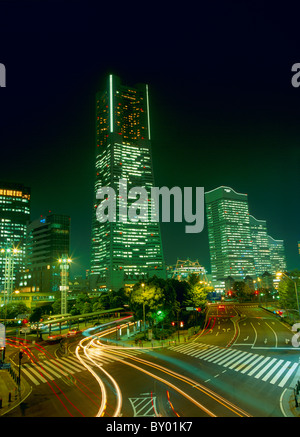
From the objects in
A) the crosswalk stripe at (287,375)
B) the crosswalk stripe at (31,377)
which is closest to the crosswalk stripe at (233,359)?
the crosswalk stripe at (287,375)

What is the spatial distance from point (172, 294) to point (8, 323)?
49.8 m

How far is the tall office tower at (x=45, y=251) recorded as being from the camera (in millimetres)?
171375

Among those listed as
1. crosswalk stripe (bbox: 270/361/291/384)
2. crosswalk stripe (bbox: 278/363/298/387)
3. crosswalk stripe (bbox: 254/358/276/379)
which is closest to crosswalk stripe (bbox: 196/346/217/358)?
crosswalk stripe (bbox: 254/358/276/379)

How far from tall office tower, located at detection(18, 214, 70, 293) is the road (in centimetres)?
13491

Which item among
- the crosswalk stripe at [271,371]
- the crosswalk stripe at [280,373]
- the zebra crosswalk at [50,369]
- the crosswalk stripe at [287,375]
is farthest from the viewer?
the zebra crosswalk at [50,369]

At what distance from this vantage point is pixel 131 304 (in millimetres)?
54156

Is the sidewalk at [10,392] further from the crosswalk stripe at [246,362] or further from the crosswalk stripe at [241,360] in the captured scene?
the crosswalk stripe at [241,360]

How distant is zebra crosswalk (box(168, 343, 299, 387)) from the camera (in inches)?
969

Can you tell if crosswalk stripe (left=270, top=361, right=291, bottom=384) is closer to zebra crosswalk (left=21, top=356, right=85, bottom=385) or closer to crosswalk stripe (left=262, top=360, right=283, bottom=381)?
crosswalk stripe (left=262, top=360, right=283, bottom=381)
